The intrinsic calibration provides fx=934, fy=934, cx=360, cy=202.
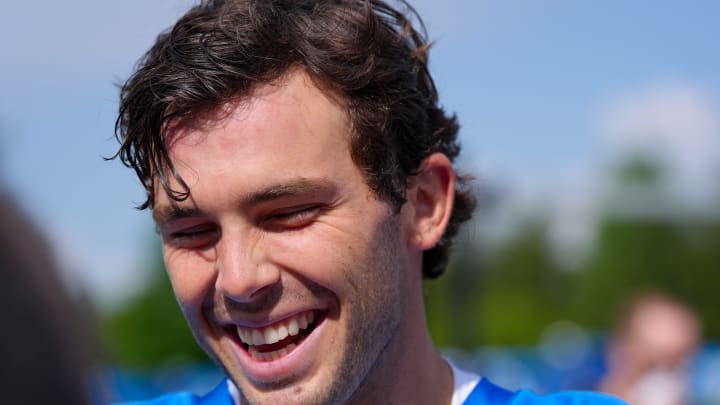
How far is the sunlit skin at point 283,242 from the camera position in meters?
2.69

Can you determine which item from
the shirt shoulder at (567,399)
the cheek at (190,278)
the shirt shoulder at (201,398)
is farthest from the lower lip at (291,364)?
the shirt shoulder at (567,399)

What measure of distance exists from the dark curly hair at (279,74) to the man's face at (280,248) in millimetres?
60

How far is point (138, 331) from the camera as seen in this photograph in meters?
→ 54.0

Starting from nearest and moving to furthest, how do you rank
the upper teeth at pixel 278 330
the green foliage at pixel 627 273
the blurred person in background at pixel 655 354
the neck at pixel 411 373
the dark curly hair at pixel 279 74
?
the upper teeth at pixel 278 330 < the dark curly hair at pixel 279 74 < the neck at pixel 411 373 < the blurred person in background at pixel 655 354 < the green foliage at pixel 627 273

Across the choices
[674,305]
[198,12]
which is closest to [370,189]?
[198,12]

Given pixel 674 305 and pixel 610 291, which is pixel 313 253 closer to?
pixel 674 305

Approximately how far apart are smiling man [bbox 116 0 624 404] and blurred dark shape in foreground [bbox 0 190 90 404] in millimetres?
1427

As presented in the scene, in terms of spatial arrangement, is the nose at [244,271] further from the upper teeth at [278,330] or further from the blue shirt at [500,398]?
the blue shirt at [500,398]

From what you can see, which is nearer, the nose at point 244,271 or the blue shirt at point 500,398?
the nose at point 244,271

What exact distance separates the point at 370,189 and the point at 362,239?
6.8 inches

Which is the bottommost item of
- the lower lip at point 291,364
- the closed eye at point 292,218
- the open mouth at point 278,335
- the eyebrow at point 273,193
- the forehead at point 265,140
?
the lower lip at point 291,364

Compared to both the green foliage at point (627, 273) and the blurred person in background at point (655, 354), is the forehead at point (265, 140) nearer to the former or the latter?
the blurred person in background at point (655, 354)

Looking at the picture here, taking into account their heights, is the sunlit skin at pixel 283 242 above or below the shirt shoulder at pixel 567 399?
above

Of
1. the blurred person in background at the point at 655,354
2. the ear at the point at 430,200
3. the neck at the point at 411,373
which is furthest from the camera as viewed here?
the blurred person in background at the point at 655,354
